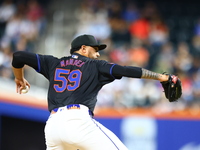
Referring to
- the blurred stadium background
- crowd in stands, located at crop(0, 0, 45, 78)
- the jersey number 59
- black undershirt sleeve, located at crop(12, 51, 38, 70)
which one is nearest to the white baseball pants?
the jersey number 59

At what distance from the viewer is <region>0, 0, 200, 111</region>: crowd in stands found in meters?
9.88

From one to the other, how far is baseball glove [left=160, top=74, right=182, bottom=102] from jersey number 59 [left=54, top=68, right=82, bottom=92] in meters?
0.86

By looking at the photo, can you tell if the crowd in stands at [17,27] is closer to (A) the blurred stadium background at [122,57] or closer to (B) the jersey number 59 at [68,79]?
(A) the blurred stadium background at [122,57]

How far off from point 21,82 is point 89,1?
8867 millimetres

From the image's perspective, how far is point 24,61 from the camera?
4648 millimetres

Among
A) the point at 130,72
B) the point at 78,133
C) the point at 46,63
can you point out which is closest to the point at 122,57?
the point at 46,63

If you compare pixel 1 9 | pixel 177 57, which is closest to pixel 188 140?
pixel 177 57

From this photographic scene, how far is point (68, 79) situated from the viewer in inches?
176

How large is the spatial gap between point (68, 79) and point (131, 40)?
8.11 m

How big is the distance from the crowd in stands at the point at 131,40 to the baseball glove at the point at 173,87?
16.4ft

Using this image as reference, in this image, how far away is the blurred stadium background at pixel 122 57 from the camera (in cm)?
870

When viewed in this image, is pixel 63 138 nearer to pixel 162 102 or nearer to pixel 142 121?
pixel 142 121

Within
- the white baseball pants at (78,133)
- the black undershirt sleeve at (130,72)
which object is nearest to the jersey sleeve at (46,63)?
the white baseball pants at (78,133)

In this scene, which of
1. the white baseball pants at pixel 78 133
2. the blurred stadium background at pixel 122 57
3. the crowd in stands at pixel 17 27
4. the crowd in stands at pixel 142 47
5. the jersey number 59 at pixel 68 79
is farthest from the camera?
the crowd in stands at pixel 17 27
